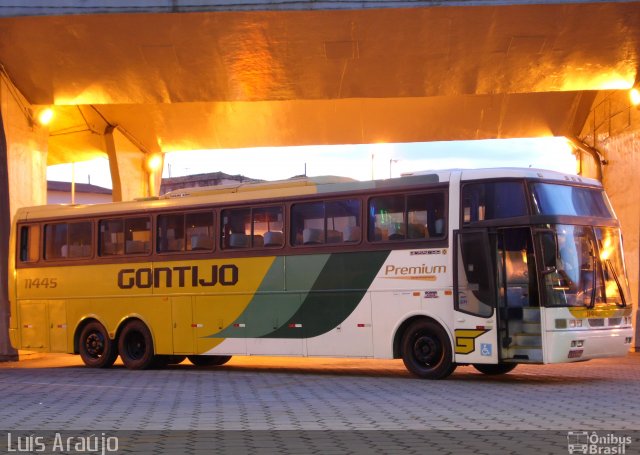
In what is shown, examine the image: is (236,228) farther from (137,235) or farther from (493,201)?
(493,201)

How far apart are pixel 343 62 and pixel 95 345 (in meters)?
7.76

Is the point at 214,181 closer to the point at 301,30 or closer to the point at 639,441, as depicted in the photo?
the point at 301,30

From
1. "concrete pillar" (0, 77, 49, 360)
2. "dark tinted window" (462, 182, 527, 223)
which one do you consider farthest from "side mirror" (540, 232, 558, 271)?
"concrete pillar" (0, 77, 49, 360)

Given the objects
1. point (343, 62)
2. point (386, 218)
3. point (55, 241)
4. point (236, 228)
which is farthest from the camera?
point (55, 241)

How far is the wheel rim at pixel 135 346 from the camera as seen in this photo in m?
20.8

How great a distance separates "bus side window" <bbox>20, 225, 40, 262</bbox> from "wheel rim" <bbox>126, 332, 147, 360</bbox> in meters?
3.01

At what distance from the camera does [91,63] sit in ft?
71.7

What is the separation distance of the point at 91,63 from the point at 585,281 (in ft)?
37.7

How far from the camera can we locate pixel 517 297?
1577 centimetres

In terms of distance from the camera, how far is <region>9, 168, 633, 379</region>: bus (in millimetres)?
15734

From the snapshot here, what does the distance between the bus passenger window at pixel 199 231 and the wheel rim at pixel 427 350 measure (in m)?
4.77

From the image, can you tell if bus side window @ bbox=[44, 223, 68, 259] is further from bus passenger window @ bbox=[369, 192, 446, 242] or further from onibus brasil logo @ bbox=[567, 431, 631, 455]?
onibus brasil logo @ bbox=[567, 431, 631, 455]

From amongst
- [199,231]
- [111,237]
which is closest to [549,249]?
[199,231]

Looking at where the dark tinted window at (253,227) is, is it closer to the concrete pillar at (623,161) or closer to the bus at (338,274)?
the bus at (338,274)
